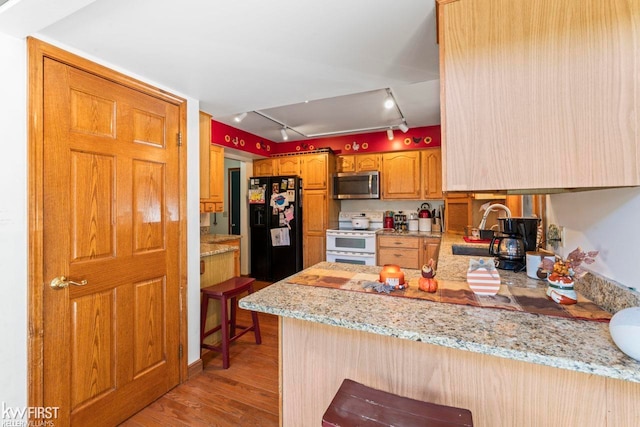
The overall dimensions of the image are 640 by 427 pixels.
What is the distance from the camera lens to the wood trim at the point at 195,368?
211cm

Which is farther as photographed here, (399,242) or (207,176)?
(399,242)

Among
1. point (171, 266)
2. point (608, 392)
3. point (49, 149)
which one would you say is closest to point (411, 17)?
point (608, 392)

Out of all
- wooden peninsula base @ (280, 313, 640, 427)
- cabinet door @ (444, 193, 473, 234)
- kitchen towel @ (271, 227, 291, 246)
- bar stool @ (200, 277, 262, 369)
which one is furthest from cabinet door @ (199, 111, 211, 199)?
cabinet door @ (444, 193, 473, 234)

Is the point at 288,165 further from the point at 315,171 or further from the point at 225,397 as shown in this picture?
the point at 225,397

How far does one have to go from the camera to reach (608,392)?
0.83 m

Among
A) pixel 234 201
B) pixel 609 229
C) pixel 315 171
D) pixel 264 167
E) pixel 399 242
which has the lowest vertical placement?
pixel 399 242

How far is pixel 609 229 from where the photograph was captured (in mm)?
1080

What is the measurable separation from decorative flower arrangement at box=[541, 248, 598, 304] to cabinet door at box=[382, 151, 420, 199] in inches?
118

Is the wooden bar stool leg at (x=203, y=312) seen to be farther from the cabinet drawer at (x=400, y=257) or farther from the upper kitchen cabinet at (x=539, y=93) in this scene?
the cabinet drawer at (x=400, y=257)

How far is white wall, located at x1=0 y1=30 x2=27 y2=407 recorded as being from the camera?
126cm

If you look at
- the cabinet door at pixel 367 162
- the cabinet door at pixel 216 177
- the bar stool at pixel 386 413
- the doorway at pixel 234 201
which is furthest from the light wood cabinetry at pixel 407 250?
the bar stool at pixel 386 413

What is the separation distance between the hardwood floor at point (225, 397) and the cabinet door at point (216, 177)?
4.85 ft

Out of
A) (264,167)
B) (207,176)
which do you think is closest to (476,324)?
(207,176)

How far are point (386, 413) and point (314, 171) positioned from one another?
3.75 meters
